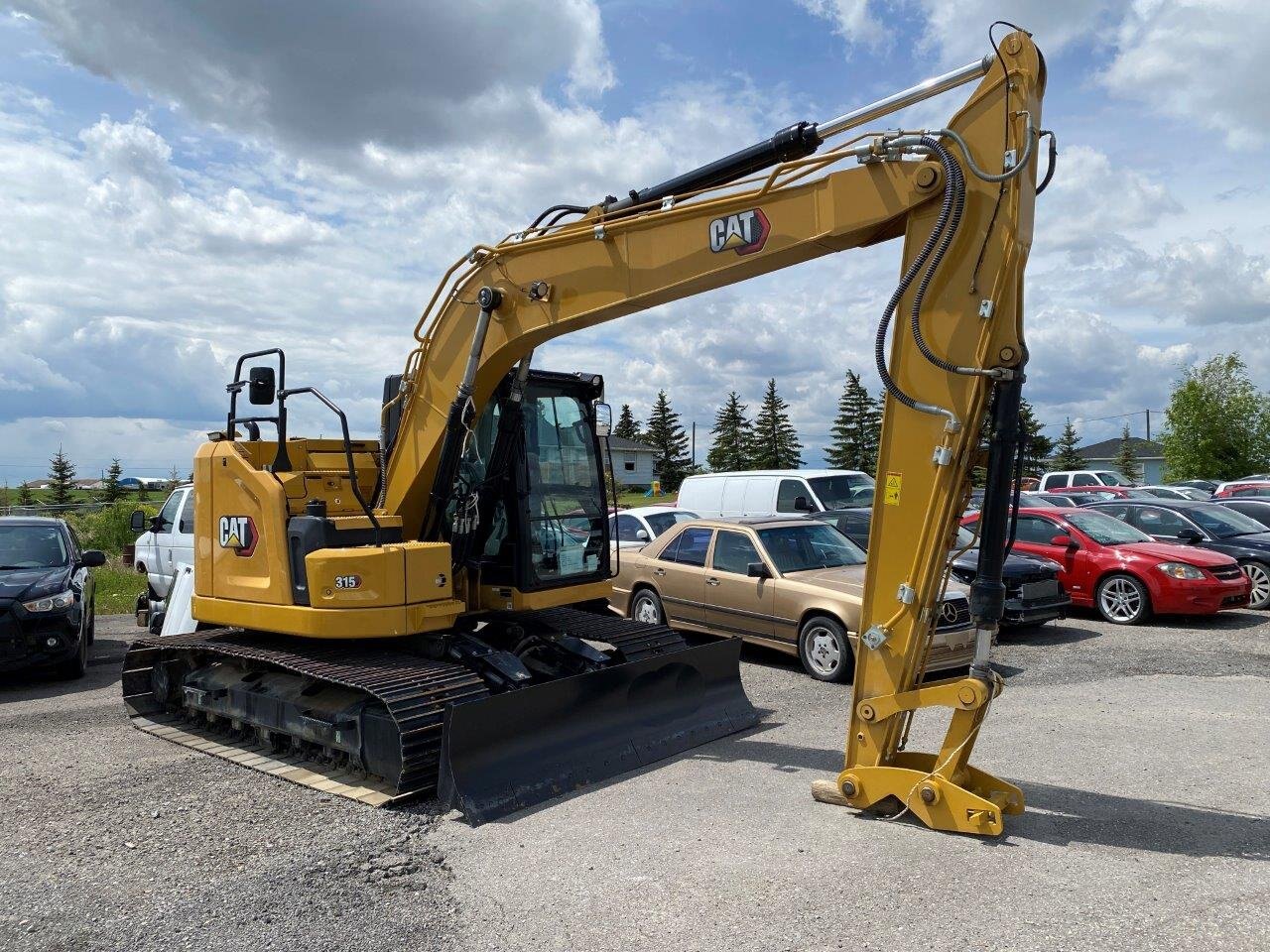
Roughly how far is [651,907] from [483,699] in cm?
190

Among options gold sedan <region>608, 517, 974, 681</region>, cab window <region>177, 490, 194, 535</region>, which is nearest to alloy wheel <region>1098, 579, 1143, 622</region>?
gold sedan <region>608, 517, 974, 681</region>

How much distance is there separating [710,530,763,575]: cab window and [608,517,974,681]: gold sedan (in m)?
0.01

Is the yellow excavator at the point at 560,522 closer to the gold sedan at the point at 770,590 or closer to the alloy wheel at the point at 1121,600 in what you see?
the gold sedan at the point at 770,590

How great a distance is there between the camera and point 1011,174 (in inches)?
200

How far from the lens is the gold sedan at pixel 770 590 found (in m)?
9.61

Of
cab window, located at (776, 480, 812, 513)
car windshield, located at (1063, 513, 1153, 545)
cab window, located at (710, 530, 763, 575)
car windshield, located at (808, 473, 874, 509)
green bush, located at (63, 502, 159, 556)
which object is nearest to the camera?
cab window, located at (710, 530, 763, 575)

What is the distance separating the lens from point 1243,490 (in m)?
23.0

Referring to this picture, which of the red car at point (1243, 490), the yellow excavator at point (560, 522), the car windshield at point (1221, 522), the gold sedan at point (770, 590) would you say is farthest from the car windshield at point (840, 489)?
the red car at point (1243, 490)

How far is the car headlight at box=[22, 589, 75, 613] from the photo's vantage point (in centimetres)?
975

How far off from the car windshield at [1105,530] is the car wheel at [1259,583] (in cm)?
164

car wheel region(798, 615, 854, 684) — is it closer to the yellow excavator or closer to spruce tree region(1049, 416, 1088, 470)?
the yellow excavator

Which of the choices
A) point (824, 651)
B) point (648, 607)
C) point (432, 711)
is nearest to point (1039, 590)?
point (824, 651)

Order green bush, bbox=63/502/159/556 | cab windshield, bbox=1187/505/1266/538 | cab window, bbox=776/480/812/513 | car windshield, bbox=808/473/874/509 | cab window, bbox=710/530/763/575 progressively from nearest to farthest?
cab window, bbox=710/530/763/575, cab windshield, bbox=1187/505/1266/538, car windshield, bbox=808/473/874/509, cab window, bbox=776/480/812/513, green bush, bbox=63/502/159/556

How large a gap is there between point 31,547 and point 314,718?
6341mm
